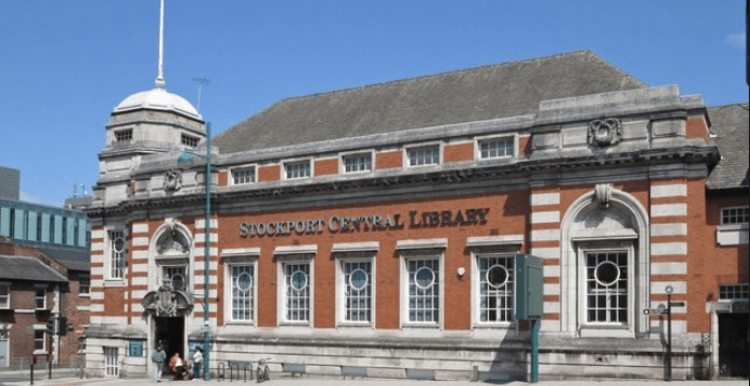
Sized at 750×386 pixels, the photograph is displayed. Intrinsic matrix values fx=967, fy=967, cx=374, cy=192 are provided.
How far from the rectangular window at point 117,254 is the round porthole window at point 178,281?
387 centimetres

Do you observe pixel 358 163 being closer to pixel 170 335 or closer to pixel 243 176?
pixel 243 176

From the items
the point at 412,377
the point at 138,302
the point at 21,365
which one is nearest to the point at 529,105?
the point at 412,377

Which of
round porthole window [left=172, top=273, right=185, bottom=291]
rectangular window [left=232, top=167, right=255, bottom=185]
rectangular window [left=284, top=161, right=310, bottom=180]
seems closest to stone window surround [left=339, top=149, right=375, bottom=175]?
rectangular window [left=284, top=161, right=310, bottom=180]

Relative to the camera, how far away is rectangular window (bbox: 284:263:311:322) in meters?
39.2

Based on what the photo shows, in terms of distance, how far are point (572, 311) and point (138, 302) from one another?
21.0m

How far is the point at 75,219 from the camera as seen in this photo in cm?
10906

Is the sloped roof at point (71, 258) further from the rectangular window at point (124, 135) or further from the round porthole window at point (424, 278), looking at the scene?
the round porthole window at point (424, 278)

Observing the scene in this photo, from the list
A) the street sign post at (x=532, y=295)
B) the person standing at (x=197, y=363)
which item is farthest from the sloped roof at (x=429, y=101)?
the person standing at (x=197, y=363)

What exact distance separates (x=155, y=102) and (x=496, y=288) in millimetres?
21259

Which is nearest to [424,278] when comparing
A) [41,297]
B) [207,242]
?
[207,242]

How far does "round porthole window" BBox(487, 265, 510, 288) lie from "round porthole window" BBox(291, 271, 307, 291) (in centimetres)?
837

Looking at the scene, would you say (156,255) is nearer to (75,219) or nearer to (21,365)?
(21,365)

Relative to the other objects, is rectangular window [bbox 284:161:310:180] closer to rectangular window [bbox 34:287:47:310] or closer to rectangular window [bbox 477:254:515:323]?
rectangular window [bbox 477:254:515:323]

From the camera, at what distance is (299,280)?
3956 centimetres
